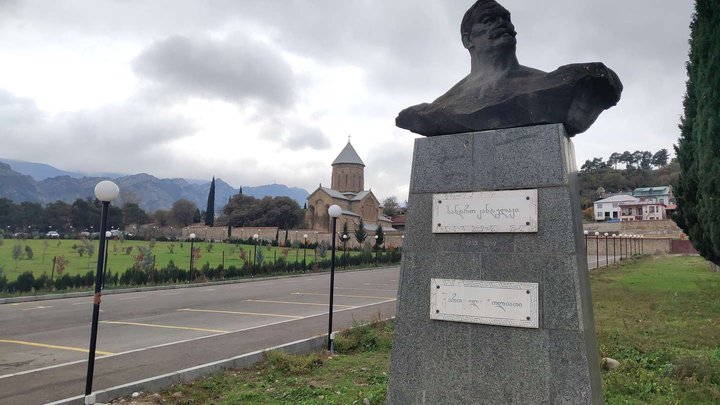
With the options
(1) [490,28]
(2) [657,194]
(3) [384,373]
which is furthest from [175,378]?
(2) [657,194]

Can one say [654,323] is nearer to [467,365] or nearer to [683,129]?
[683,129]

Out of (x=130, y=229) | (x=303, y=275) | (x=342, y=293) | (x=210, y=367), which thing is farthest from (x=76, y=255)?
(x=130, y=229)

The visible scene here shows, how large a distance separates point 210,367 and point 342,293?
10686mm

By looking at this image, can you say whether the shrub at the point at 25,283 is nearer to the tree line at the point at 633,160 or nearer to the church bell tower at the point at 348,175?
the church bell tower at the point at 348,175

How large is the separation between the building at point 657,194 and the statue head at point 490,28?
288 ft

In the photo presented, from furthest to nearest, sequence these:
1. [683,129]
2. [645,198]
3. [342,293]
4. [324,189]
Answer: [645,198] → [324,189] → [342,293] → [683,129]

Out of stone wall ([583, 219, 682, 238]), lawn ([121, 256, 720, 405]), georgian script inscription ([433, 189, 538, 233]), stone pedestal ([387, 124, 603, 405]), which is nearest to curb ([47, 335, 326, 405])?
lawn ([121, 256, 720, 405])

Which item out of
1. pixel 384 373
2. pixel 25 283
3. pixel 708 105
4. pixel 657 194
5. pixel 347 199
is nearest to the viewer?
pixel 384 373

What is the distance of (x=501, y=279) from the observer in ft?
11.9

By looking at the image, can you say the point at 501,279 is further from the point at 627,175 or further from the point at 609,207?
the point at 627,175

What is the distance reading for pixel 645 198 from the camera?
81938 millimetres

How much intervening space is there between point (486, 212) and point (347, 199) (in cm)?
6451

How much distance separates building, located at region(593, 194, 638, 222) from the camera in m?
80.1

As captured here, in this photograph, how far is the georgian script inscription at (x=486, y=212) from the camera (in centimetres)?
365
